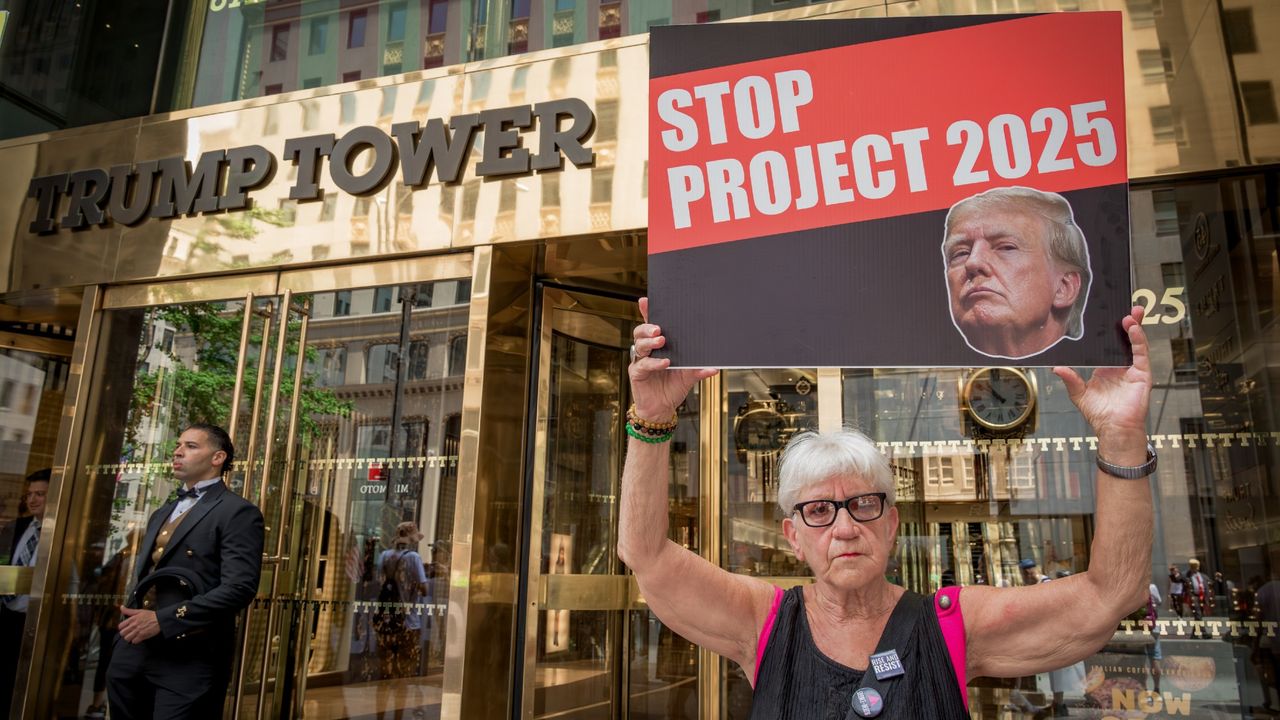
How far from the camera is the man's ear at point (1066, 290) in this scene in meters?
2.22

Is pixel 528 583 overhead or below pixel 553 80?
below

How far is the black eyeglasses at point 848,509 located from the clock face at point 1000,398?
2.91 m

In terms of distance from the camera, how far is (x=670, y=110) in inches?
95.3

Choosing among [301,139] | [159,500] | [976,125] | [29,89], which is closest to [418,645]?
[159,500]

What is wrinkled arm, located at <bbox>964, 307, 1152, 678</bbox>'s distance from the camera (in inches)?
75.2

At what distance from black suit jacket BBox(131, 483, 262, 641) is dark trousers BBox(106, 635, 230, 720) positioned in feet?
0.28

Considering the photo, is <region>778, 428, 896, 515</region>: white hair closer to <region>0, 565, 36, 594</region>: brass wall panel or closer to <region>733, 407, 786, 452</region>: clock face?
<region>733, 407, 786, 452</region>: clock face

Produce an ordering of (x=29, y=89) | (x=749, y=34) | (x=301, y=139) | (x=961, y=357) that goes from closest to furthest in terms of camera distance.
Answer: (x=961, y=357), (x=749, y=34), (x=301, y=139), (x=29, y=89)

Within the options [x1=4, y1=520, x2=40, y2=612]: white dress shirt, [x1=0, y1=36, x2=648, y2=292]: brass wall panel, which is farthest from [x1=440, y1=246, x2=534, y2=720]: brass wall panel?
[x1=4, y1=520, x2=40, y2=612]: white dress shirt

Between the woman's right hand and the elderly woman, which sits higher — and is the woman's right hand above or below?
above

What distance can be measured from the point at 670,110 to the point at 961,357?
97cm

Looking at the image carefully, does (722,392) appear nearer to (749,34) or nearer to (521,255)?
(521,255)

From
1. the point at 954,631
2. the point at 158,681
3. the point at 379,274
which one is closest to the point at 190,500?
the point at 158,681

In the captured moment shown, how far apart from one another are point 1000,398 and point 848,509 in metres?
3.01
